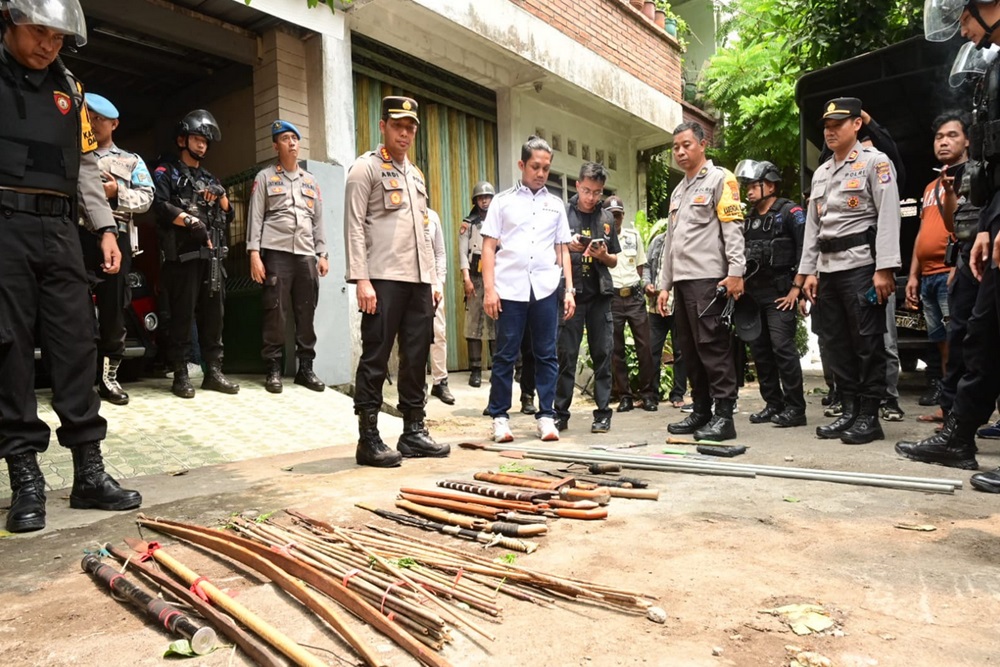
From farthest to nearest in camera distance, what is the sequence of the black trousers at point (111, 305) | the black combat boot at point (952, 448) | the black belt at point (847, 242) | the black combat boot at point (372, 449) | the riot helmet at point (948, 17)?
the black trousers at point (111, 305)
the black belt at point (847, 242)
the black combat boot at point (372, 449)
the black combat boot at point (952, 448)
the riot helmet at point (948, 17)

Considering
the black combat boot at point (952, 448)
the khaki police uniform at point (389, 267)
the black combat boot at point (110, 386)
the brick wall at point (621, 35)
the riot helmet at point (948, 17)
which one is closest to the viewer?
the riot helmet at point (948, 17)

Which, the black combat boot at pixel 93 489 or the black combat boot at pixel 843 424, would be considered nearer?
the black combat boot at pixel 93 489

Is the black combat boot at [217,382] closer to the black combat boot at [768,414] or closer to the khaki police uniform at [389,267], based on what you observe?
the khaki police uniform at [389,267]

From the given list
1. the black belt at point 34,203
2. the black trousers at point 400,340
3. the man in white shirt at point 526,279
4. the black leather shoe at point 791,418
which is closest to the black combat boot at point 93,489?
the black belt at point 34,203

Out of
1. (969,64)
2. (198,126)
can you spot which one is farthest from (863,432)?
(198,126)

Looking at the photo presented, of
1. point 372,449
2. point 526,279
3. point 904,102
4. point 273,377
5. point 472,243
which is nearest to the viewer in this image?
point 372,449

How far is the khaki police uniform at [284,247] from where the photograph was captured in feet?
20.6

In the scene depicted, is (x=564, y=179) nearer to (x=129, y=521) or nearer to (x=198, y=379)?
(x=198, y=379)

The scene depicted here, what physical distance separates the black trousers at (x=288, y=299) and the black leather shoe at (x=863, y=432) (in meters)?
4.39

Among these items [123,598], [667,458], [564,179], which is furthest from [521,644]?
[564,179]

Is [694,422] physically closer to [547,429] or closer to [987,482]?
[547,429]

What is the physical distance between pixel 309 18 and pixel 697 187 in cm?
403

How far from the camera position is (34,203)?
Answer: 3.07 metres

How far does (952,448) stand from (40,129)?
15.1 ft
